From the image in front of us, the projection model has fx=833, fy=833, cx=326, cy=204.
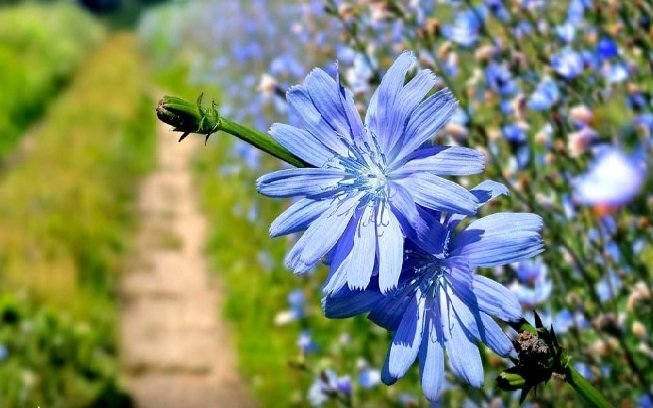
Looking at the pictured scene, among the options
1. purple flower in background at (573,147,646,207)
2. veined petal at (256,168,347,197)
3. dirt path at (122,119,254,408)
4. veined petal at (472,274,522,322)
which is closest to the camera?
purple flower in background at (573,147,646,207)

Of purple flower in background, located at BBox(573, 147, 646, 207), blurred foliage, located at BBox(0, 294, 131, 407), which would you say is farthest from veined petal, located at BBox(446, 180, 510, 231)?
blurred foliage, located at BBox(0, 294, 131, 407)

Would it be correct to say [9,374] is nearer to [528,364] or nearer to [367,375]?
[367,375]

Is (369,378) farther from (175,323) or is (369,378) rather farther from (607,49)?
(175,323)

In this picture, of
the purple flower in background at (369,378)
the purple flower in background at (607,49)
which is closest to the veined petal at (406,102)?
the purple flower in background at (607,49)

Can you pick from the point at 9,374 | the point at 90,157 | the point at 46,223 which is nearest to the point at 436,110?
the point at 9,374

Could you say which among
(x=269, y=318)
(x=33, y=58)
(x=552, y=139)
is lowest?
(x=552, y=139)

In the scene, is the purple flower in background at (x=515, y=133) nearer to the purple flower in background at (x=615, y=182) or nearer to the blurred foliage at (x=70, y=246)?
the purple flower in background at (x=615, y=182)

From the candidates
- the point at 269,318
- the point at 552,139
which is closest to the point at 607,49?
the point at 552,139

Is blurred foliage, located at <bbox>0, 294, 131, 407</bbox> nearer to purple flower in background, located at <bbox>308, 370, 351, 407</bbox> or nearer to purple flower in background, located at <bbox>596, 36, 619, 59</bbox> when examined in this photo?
purple flower in background, located at <bbox>308, 370, 351, 407</bbox>
